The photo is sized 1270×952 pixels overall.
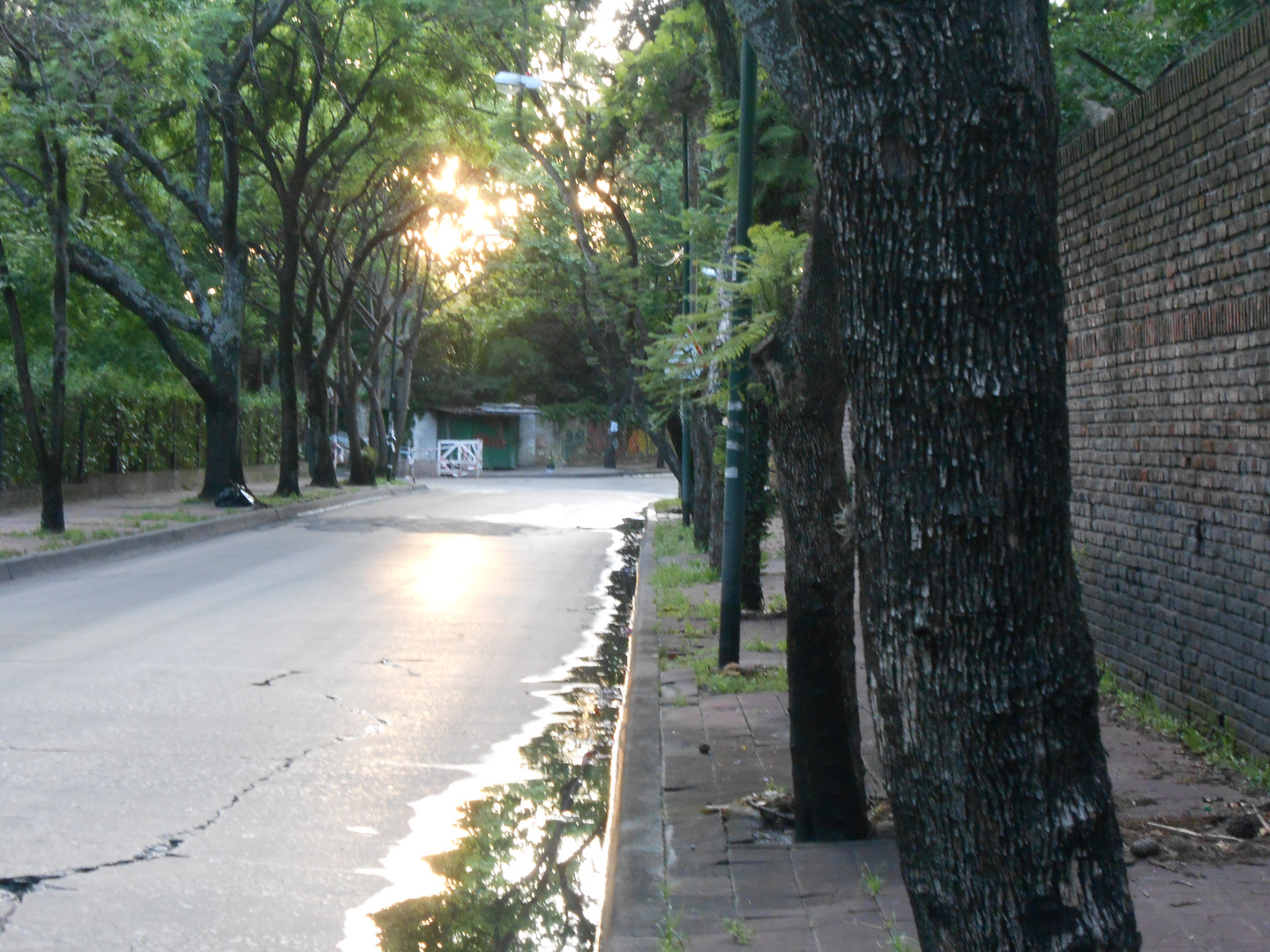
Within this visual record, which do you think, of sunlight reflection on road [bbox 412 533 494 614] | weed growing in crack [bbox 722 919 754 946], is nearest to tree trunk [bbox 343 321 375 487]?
sunlight reflection on road [bbox 412 533 494 614]

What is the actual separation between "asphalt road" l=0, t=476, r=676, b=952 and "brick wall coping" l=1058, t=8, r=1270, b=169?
4.77m

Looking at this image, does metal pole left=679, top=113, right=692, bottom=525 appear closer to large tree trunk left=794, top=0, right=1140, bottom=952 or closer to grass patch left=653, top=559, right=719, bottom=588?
grass patch left=653, top=559, right=719, bottom=588

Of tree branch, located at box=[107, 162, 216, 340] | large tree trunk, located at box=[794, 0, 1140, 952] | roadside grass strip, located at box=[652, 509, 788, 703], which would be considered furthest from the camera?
tree branch, located at box=[107, 162, 216, 340]

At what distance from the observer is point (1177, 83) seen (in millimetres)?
6707

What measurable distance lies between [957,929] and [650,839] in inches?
111

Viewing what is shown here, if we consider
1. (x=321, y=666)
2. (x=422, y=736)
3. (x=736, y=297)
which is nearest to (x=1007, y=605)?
(x=736, y=297)

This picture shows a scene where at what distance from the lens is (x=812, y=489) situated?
5836 mm

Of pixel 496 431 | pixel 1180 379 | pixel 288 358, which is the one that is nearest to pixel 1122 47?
pixel 1180 379

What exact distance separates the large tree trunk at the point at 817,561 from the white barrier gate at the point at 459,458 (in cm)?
4860

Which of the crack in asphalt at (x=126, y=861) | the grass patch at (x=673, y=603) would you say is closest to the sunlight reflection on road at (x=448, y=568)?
the grass patch at (x=673, y=603)

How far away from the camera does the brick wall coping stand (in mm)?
5832

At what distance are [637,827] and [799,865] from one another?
0.76 meters

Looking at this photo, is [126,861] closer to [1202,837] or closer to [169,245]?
[1202,837]

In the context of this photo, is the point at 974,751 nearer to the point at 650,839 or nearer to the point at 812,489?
the point at 650,839
